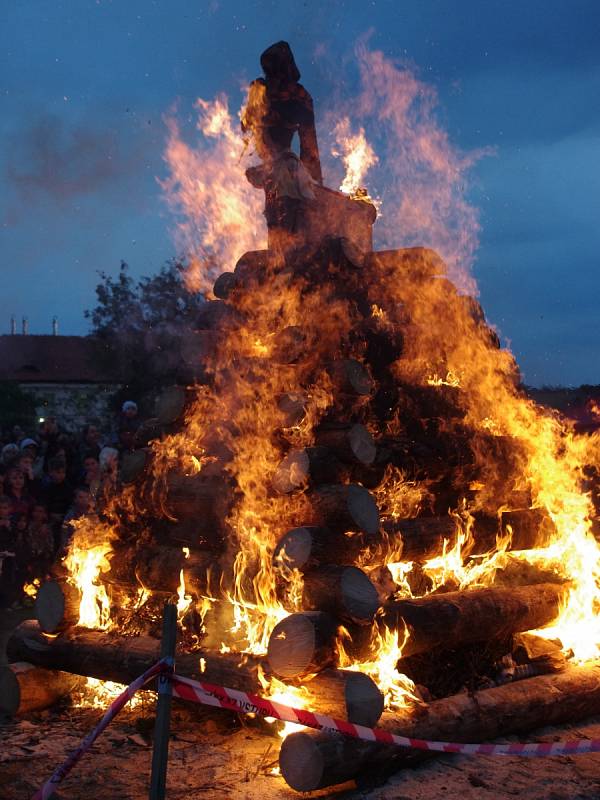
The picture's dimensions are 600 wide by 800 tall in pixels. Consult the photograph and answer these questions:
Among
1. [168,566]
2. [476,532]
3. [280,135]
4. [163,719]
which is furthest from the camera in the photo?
[280,135]

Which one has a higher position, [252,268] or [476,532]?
[252,268]

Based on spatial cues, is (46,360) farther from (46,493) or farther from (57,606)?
(57,606)

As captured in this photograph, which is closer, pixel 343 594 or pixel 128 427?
pixel 343 594

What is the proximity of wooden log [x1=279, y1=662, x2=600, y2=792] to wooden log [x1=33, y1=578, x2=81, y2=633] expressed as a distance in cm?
302

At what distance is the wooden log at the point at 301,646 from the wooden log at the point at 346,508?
32.7 inches

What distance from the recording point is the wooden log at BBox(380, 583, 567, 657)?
6.62 m

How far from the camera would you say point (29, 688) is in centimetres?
723

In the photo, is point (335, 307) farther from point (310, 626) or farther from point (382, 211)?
point (310, 626)

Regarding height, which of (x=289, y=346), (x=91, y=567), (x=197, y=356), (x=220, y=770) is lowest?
(x=220, y=770)

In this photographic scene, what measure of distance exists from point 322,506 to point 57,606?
9.40 feet

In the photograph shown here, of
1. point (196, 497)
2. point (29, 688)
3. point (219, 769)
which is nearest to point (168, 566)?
point (196, 497)

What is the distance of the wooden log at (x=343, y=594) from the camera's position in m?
6.04

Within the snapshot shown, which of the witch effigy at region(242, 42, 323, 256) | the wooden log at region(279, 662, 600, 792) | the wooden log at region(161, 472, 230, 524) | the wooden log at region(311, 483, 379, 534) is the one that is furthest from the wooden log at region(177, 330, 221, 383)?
the wooden log at region(279, 662, 600, 792)

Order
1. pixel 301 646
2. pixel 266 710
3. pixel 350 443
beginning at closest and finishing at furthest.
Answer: pixel 266 710 → pixel 301 646 → pixel 350 443
